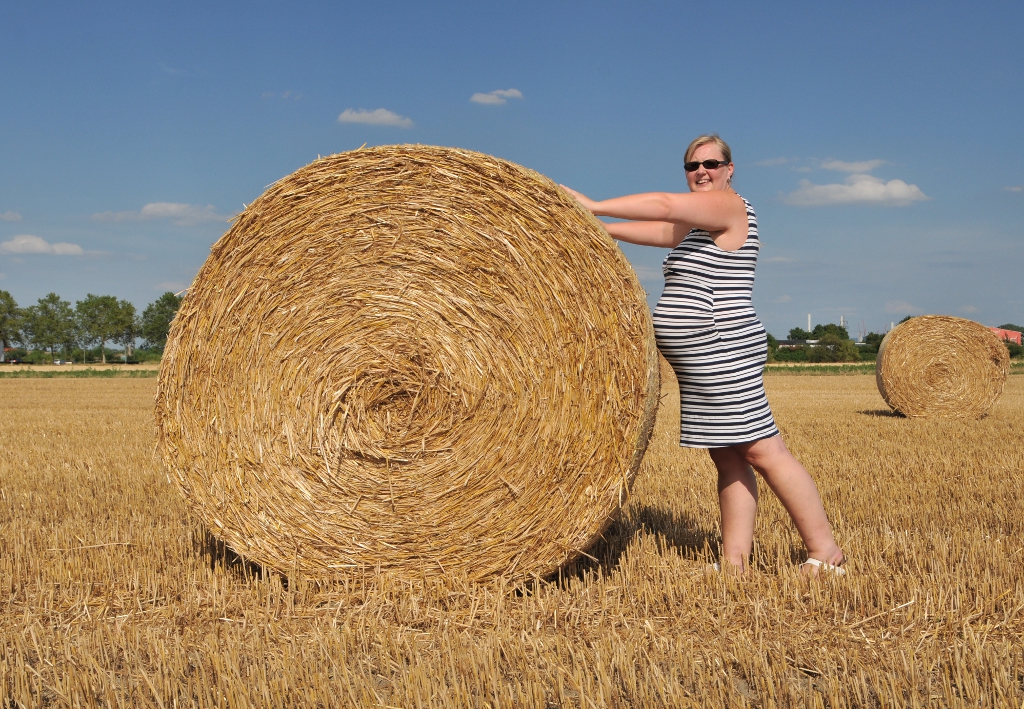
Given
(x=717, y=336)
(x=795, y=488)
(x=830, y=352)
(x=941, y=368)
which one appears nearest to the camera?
(x=717, y=336)

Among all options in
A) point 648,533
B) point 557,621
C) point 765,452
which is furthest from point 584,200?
point 648,533

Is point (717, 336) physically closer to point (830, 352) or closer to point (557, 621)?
point (557, 621)

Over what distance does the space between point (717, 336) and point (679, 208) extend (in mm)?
590

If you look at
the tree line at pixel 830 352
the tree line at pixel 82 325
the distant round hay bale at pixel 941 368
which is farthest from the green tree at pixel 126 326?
the distant round hay bale at pixel 941 368

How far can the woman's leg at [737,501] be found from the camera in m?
4.09

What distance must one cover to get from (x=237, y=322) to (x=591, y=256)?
1.67 metres

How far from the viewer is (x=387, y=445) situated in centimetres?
388

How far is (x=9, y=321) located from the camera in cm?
8650

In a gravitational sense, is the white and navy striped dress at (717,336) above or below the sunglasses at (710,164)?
below

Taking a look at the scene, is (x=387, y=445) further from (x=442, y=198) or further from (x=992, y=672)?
(x=992, y=672)

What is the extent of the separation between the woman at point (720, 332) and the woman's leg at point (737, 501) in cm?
8

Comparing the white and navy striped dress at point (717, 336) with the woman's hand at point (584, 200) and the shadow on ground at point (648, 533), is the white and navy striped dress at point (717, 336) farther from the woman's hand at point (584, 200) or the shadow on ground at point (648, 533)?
the shadow on ground at point (648, 533)

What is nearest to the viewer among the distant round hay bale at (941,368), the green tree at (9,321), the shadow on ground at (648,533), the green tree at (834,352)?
the shadow on ground at (648,533)

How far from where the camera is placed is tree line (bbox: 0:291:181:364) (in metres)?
87.9
